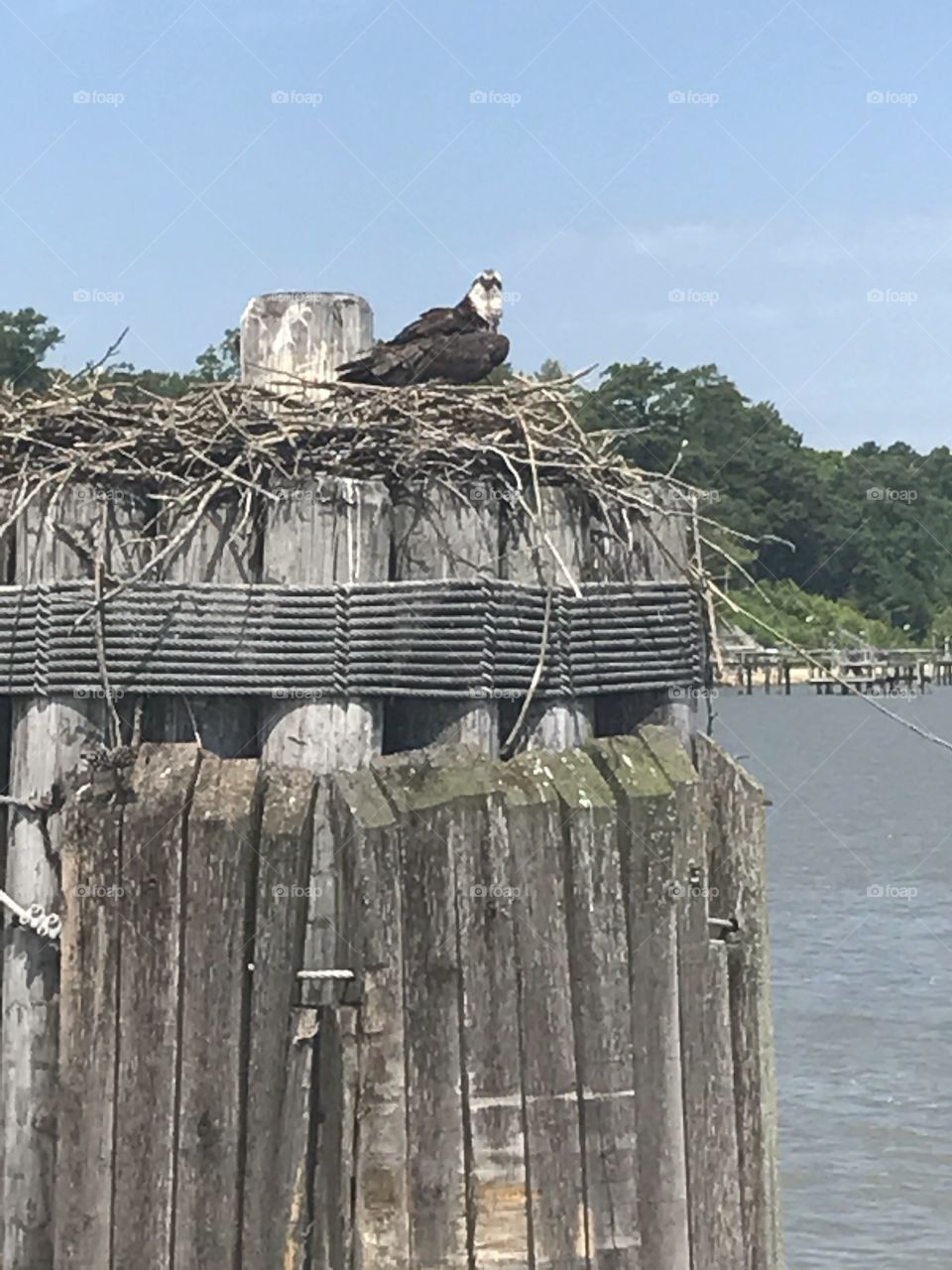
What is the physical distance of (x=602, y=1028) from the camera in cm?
499

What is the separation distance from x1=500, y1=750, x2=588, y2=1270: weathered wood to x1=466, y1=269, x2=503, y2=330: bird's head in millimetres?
3667

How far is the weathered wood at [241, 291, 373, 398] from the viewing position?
656 cm

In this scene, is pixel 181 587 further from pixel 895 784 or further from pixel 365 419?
pixel 895 784

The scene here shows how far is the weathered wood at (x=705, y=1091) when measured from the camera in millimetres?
5180

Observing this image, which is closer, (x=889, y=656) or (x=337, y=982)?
(x=337, y=982)

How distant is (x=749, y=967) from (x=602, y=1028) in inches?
32.1

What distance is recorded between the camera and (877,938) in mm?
27625

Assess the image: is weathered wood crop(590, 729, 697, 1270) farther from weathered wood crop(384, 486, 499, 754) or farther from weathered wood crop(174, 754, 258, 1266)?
weathered wood crop(174, 754, 258, 1266)

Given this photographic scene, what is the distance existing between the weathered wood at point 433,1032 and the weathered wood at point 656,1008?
1.50 ft

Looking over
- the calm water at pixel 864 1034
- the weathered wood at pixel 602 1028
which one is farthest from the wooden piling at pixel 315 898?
the calm water at pixel 864 1034

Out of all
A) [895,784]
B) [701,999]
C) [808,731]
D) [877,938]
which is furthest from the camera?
[808,731]

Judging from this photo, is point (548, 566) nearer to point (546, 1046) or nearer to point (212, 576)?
point (212, 576)

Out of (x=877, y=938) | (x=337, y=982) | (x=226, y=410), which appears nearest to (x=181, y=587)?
(x=226, y=410)

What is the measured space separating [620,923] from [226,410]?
6.18ft
